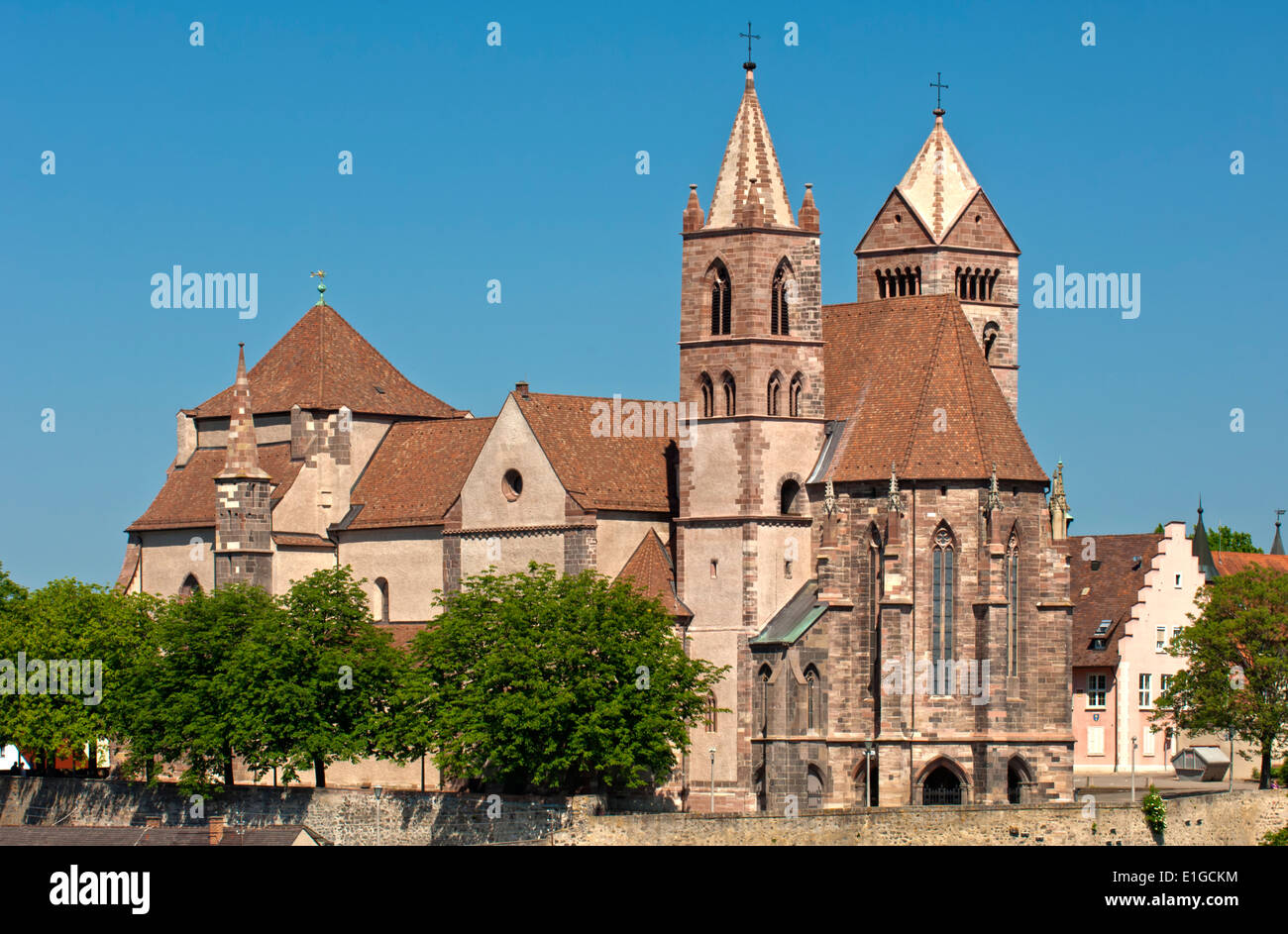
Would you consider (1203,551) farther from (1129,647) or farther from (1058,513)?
(1058,513)

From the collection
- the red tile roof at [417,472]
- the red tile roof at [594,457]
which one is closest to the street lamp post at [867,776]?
the red tile roof at [594,457]

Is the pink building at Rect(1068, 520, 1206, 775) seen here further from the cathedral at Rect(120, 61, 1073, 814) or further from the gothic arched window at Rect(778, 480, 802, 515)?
the gothic arched window at Rect(778, 480, 802, 515)

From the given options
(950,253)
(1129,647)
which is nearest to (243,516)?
(950,253)

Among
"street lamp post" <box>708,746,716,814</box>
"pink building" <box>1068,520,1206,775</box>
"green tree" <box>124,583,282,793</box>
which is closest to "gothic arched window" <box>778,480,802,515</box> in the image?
"street lamp post" <box>708,746,716,814</box>

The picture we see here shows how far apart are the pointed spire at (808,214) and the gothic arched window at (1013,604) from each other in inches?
504

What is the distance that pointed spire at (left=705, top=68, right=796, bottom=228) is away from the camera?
323 ft

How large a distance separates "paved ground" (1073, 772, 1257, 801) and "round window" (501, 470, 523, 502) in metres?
22.6

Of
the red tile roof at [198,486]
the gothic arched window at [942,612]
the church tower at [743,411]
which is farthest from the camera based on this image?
the red tile roof at [198,486]

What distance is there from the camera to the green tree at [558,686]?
298 feet

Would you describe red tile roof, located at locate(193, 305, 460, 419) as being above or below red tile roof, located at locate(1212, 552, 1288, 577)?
above

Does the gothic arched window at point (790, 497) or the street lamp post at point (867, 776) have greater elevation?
the gothic arched window at point (790, 497)

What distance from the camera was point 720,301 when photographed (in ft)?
325

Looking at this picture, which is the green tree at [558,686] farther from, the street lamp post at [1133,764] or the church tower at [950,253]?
the church tower at [950,253]

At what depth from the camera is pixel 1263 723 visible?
101 metres
